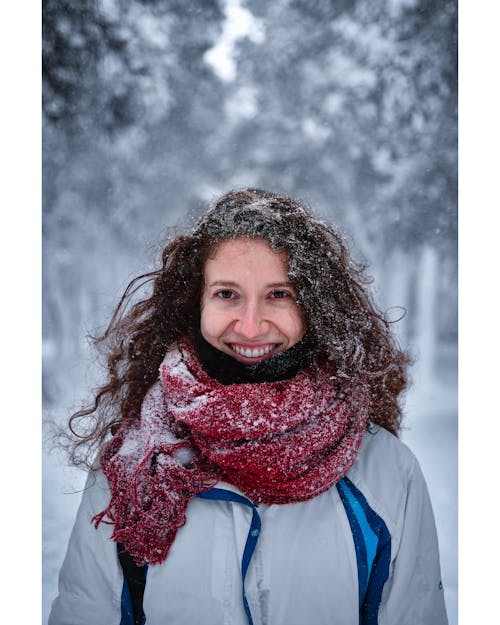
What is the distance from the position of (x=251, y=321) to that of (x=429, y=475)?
0.61 meters

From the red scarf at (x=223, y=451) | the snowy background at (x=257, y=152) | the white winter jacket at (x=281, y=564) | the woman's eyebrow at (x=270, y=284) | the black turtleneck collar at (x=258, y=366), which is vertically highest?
the snowy background at (x=257, y=152)

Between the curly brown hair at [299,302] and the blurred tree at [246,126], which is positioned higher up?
the blurred tree at [246,126]

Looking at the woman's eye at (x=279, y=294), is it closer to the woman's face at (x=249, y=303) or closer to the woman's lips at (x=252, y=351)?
the woman's face at (x=249, y=303)

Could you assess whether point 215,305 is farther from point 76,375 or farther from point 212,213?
point 76,375

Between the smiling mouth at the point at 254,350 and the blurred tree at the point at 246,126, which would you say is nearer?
the smiling mouth at the point at 254,350

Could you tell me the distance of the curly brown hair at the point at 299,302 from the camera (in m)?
1.36

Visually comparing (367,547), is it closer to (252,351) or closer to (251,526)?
(251,526)

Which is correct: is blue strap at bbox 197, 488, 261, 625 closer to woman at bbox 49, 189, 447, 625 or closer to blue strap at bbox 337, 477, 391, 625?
woman at bbox 49, 189, 447, 625

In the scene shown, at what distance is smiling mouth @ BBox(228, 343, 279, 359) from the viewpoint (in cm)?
137

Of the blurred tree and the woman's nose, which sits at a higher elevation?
the blurred tree

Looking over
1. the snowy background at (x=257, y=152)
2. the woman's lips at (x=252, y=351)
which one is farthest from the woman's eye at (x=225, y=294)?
the snowy background at (x=257, y=152)

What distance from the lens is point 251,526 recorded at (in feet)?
4.32

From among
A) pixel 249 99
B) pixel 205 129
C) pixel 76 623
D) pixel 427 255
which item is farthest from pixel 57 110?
pixel 76 623

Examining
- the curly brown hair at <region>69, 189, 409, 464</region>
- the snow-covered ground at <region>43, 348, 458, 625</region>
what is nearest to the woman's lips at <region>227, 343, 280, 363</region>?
the curly brown hair at <region>69, 189, 409, 464</region>
